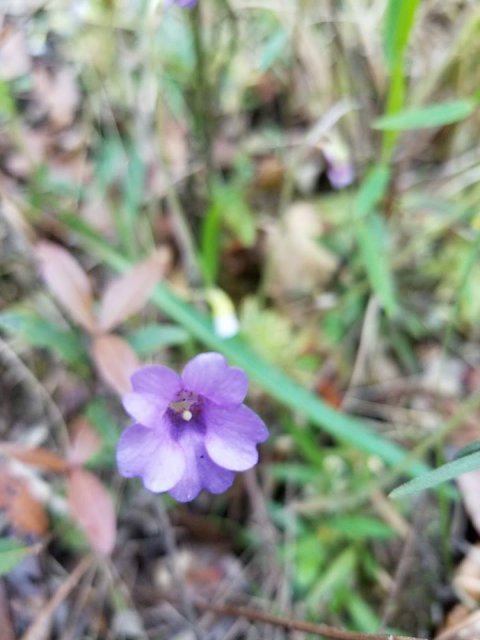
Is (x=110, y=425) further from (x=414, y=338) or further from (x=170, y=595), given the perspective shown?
(x=414, y=338)

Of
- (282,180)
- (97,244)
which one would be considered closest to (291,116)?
(282,180)

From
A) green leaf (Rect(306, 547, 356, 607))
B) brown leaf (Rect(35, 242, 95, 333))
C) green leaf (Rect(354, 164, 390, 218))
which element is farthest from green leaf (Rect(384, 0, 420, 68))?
green leaf (Rect(306, 547, 356, 607))

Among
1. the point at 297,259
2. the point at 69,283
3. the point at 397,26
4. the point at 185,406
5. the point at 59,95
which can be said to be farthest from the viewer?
the point at 59,95

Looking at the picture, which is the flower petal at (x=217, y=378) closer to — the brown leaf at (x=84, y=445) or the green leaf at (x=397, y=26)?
the brown leaf at (x=84, y=445)

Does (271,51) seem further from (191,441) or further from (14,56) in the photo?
(191,441)

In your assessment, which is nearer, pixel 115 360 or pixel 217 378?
pixel 217 378

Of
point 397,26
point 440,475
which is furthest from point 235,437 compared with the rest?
point 397,26

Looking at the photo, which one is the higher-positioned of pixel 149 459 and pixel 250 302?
pixel 149 459
